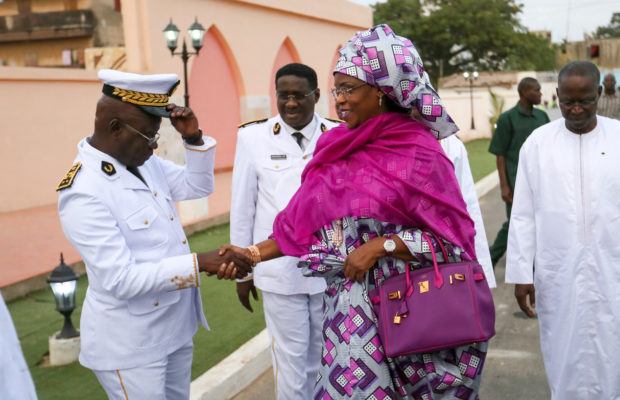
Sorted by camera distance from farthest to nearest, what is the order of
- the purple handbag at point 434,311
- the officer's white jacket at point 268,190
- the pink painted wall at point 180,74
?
1. the pink painted wall at point 180,74
2. the officer's white jacket at point 268,190
3. the purple handbag at point 434,311

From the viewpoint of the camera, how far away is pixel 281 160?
4090 mm

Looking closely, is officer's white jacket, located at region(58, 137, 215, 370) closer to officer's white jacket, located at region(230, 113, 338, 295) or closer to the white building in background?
officer's white jacket, located at region(230, 113, 338, 295)

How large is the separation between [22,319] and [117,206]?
4.17m

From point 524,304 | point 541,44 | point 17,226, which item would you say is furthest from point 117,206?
point 541,44

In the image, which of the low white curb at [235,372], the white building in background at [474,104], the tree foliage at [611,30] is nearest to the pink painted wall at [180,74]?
the low white curb at [235,372]

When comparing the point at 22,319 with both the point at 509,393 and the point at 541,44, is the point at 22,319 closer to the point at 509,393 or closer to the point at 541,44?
the point at 509,393

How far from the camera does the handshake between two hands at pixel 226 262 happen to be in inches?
118

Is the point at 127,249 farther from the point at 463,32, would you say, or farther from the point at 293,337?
the point at 463,32

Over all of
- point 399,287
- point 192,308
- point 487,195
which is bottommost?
point 487,195

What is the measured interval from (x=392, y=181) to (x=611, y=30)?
10258 cm

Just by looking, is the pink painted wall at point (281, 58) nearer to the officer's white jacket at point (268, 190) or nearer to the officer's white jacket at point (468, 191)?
the officer's white jacket at point (468, 191)

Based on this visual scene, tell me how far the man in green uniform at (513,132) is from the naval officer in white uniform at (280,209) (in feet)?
11.9

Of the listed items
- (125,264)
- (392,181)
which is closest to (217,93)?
(125,264)

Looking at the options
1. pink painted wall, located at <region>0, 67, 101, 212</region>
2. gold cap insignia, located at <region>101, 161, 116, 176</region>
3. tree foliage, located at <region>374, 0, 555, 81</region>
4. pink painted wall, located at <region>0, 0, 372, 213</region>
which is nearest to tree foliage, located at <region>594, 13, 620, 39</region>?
tree foliage, located at <region>374, 0, 555, 81</region>
